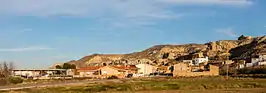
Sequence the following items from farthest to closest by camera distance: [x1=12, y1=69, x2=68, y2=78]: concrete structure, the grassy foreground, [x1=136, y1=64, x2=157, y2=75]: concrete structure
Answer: [x1=136, y1=64, x2=157, y2=75]: concrete structure, [x1=12, y1=69, x2=68, y2=78]: concrete structure, the grassy foreground

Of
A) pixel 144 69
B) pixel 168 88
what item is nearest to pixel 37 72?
pixel 144 69

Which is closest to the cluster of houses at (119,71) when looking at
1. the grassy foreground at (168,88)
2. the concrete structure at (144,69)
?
the concrete structure at (144,69)

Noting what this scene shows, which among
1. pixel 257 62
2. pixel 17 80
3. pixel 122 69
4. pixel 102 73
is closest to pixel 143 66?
pixel 122 69

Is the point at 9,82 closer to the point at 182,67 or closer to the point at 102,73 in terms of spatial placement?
the point at 102,73

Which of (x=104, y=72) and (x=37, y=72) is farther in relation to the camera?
(x=37, y=72)

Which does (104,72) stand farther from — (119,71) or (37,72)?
(37,72)

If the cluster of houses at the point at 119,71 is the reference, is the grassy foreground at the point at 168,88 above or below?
below

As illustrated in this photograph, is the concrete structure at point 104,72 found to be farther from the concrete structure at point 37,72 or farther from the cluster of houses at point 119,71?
the concrete structure at point 37,72

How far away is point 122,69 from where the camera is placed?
150 meters

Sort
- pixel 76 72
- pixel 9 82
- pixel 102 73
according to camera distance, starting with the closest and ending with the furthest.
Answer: pixel 9 82
pixel 102 73
pixel 76 72

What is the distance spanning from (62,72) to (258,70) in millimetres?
77478

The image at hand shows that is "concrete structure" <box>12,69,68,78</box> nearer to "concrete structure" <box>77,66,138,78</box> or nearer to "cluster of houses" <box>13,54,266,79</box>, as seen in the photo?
"cluster of houses" <box>13,54,266,79</box>

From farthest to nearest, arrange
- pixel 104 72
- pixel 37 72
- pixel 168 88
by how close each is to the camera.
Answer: pixel 37 72, pixel 104 72, pixel 168 88

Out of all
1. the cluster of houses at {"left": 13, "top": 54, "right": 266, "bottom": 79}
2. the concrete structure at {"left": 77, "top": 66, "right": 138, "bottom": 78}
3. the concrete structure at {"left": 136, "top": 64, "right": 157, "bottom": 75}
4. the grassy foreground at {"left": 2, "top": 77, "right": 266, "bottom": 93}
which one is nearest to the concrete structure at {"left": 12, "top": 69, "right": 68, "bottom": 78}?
the cluster of houses at {"left": 13, "top": 54, "right": 266, "bottom": 79}
